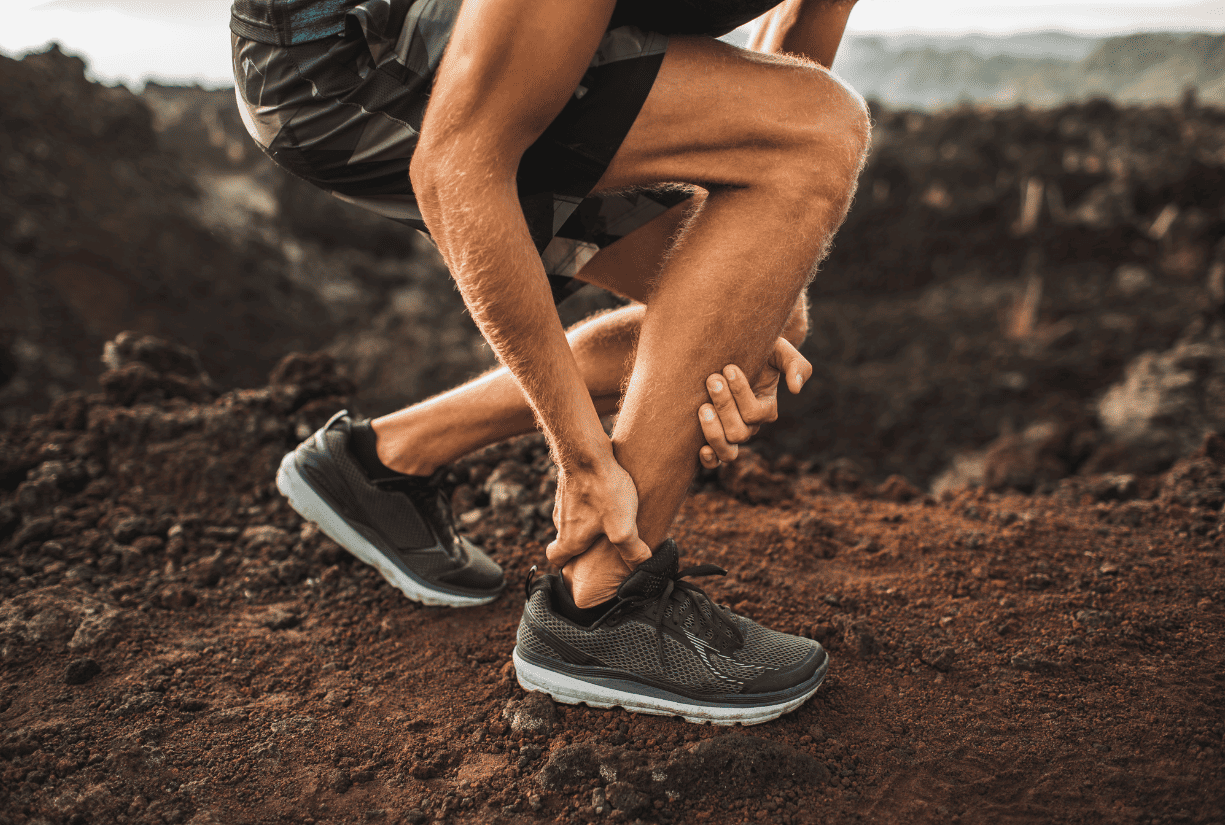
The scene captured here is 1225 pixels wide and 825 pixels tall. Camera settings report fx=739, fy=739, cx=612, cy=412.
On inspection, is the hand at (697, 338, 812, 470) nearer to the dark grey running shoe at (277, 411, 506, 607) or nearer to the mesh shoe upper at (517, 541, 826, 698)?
the mesh shoe upper at (517, 541, 826, 698)

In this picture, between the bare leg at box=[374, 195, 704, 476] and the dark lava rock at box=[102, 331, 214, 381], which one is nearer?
the bare leg at box=[374, 195, 704, 476]

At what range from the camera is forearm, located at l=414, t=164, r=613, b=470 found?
108 cm

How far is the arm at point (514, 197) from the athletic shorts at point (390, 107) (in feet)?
0.41

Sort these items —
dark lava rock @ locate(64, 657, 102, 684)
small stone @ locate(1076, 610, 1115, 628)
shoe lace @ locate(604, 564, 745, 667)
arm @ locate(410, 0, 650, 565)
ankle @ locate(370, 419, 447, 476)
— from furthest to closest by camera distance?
ankle @ locate(370, 419, 447, 476) → small stone @ locate(1076, 610, 1115, 628) → dark lava rock @ locate(64, 657, 102, 684) → shoe lace @ locate(604, 564, 745, 667) → arm @ locate(410, 0, 650, 565)

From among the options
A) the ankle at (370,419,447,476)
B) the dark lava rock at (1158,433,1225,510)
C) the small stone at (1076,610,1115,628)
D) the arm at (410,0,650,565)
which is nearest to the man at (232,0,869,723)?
the arm at (410,0,650,565)

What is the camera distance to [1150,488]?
2.47m

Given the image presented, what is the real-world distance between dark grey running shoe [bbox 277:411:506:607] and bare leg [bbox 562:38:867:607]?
643 millimetres

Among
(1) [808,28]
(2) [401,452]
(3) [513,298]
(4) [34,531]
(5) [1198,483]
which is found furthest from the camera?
(5) [1198,483]

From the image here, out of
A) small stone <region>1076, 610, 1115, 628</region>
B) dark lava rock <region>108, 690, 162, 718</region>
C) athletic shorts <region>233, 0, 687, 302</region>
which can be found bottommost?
dark lava rock <region>108, 690, 162, 718</region>

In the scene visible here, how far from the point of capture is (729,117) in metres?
1.22

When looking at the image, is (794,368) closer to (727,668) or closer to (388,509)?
(727,668)

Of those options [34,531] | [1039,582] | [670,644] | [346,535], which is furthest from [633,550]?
[34,531]

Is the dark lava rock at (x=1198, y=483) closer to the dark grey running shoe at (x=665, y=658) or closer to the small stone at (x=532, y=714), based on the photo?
the dark grey running shoe at (x=665, y=658)

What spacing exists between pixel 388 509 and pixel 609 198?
856 millimetres
